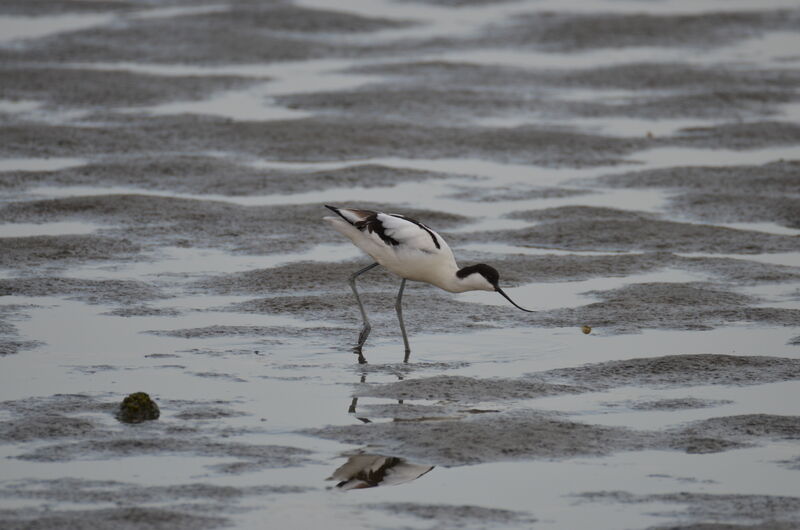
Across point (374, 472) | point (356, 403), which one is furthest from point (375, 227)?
point (374, 472)

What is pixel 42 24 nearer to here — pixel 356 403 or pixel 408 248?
pixel 408 248

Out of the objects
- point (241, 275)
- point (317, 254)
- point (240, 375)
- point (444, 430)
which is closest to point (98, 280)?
point (241, 275)

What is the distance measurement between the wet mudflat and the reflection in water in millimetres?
19

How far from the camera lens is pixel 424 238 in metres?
10.0

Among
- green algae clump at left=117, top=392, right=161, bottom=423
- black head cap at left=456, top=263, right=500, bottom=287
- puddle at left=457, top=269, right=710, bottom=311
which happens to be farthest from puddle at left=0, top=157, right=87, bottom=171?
green algae clump at left=117, top=392, right=161, bottom=423

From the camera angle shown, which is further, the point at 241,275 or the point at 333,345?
the point at 241,275

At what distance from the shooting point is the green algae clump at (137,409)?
8.12 metres

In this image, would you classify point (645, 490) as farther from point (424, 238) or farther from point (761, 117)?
point (761, 117)

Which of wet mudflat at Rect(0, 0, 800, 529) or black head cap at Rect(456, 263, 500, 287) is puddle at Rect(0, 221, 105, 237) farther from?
black head cap at Rect(456, 263, 500, 287)

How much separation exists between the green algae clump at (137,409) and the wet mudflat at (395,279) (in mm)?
135

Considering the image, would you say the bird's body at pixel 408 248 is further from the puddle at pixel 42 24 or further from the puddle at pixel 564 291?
the puddle at pixel 42 24

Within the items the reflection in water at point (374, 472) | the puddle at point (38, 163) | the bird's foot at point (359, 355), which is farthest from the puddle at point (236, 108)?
the reflection in water at point (374, 472)

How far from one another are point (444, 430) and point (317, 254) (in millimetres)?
4471

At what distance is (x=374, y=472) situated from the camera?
750cm
